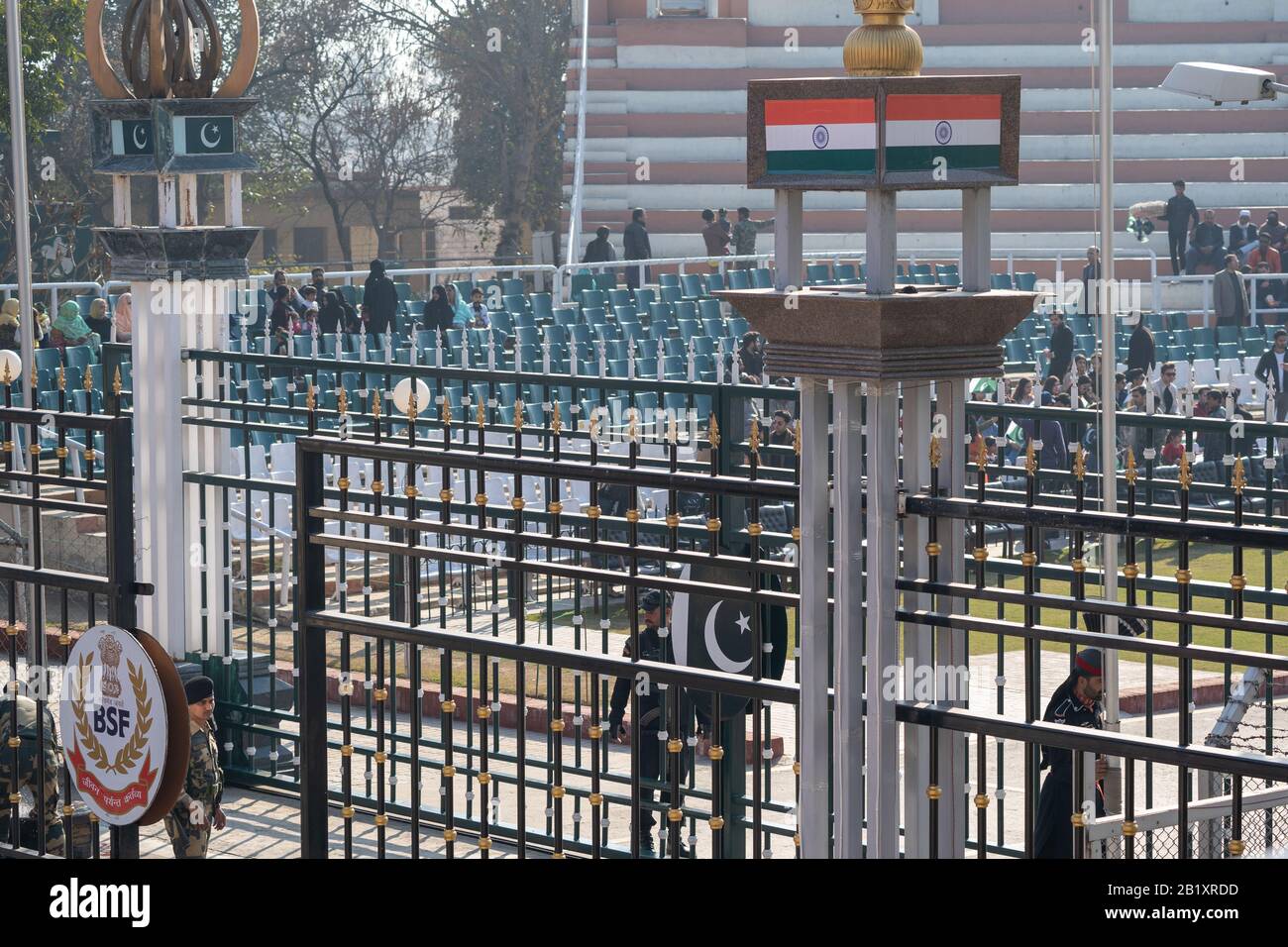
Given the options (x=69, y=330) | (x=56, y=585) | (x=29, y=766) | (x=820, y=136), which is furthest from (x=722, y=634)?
(x=69, y=330)

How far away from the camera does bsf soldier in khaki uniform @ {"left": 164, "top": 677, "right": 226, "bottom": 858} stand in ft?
24.5

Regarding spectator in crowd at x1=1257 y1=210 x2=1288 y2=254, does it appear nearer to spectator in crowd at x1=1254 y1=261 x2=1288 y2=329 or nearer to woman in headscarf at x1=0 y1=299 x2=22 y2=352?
spectator in crowd at x1=1254 y1=261 x2=1288 y2=329

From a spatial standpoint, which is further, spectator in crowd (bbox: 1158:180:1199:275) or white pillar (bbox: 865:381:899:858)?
spectator in crowd (bbox: 1158:180:1199:275)

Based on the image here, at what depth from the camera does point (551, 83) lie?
1959 inches

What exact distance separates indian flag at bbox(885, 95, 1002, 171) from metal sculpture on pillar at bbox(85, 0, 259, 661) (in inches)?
206

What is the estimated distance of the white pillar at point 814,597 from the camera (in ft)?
15.6

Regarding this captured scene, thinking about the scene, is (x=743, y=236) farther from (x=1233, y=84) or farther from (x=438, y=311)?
(x=1233, y=84)

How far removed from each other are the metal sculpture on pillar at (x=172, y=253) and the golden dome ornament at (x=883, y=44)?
5.10m

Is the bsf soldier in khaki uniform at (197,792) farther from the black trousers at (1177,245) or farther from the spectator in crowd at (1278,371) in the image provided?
the black trousers at (1177,245)

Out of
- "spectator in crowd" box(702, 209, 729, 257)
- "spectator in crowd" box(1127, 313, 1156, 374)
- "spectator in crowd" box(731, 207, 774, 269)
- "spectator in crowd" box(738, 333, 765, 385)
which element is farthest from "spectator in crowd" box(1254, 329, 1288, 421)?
"spectator in crowd" box(731, 207, 774, 269)
